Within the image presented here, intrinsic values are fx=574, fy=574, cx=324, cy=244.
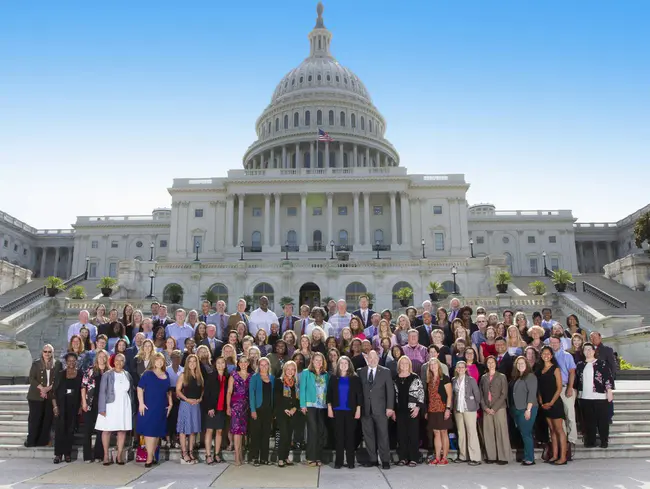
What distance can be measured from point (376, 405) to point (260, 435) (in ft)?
8.13

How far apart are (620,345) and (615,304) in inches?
555

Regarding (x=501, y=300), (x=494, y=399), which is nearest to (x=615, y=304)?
(x=501, y=300)

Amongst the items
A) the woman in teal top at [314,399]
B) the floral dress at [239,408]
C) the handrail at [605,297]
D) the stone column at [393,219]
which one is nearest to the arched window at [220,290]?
the stone column at [393,219]

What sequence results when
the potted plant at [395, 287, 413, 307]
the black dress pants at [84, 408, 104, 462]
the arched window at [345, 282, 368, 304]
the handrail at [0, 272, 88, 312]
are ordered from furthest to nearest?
the arched window at [345, 282, 368, 304], the potted plant at [395, 287, 413, 307], the handrail at [0, 272, 88, 312], the black dress pants at [84, 408, 104, 462]

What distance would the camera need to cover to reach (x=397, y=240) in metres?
72.2

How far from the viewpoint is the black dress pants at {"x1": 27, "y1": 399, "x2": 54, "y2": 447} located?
12.8 m

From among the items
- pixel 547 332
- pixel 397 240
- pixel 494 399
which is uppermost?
pixel 397 240

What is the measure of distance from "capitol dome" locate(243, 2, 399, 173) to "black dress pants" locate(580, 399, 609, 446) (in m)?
74.1

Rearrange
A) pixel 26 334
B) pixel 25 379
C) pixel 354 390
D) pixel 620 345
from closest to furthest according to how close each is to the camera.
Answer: pixel 354 390 < pixel 25 379 < pixel 620 345 < pixel 26 334

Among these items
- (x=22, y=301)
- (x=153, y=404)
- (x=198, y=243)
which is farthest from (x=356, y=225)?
(x=153, y=404)

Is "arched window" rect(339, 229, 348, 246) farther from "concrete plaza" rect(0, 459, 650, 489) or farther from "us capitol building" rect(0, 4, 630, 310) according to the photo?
"concrete plaza" rect(0, 459, 650, 489)

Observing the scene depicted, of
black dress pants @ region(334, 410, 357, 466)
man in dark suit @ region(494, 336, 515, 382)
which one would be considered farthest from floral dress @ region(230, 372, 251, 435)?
man in dark suit @ region(494, 336, 515, 382)

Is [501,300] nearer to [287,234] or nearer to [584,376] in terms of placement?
[584,376]

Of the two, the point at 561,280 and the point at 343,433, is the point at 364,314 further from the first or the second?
the point at 561,280
